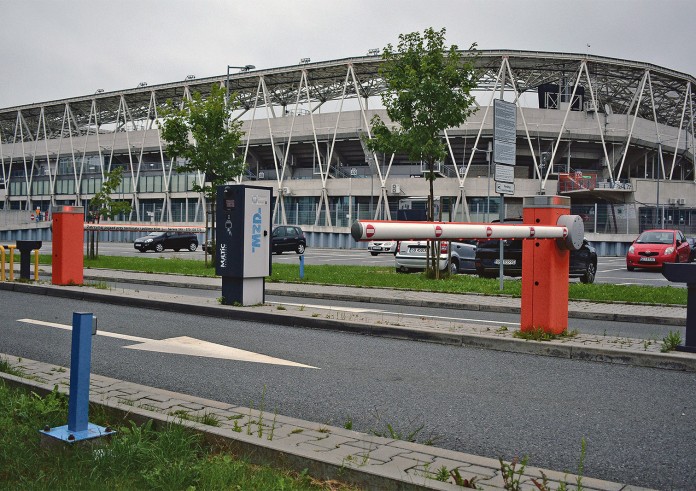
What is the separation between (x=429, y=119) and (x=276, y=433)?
1831cm

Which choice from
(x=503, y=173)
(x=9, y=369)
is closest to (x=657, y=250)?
(x=503, y=173)

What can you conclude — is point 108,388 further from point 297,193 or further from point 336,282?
point 297,193

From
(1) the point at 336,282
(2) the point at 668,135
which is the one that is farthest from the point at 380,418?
(2) the point at 668,135

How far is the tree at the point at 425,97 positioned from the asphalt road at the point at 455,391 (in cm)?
1301

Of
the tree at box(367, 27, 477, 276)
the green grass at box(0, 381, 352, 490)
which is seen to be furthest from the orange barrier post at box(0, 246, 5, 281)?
the green grass at box(0, 381, 352, 490)

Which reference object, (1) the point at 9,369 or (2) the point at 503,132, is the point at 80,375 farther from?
(2) the point at 503,132

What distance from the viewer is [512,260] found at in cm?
1952

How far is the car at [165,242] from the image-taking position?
139 ft

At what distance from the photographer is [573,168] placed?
59.8 meters

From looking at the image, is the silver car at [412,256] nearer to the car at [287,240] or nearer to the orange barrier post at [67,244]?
the orange barrier post at [67,244]

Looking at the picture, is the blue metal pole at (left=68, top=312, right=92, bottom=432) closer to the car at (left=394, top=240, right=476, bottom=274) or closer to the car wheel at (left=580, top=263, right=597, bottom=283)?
the car wheel at (left=580, top=263, right=597, bottom=283)

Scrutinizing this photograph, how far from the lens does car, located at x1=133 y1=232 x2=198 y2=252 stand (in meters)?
42.4

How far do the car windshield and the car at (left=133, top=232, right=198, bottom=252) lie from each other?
27642mm

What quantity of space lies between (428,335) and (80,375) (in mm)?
5403
